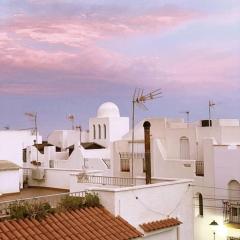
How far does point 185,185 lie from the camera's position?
54.5ft

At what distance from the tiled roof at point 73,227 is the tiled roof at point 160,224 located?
2.59ft

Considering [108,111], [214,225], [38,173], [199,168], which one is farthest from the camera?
[108,111]

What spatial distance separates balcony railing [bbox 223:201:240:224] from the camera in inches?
982

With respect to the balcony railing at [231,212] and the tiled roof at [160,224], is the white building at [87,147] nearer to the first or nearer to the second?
the balcony railing at [231,212]

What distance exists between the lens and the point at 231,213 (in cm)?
2520

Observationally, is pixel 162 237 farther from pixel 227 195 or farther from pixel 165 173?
pixel 165 173

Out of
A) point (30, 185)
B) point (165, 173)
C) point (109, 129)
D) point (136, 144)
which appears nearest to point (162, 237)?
point (30, 185)

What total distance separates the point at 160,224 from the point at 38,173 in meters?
8.62

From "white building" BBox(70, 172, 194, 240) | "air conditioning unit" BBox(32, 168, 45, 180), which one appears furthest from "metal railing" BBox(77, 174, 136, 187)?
"air conditioning unit" BBox(32, 168, 45, 180)

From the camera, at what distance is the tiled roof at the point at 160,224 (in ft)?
46.9

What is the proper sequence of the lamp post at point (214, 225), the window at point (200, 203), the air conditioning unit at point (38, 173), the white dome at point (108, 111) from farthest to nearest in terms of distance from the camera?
the white dome at point (108, 111) < the window at point (200, 203) < the lamp post at point (214, 225) < the air conditioning unit at point (38, 173)

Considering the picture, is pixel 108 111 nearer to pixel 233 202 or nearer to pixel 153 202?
pixel 233 202

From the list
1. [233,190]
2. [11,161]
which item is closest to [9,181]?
[11,161]

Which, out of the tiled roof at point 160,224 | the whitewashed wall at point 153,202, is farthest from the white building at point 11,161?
the tiled roof at point 160,224
